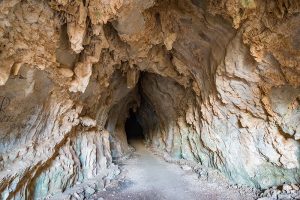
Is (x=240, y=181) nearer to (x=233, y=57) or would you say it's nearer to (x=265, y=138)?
(x=265, y=138)

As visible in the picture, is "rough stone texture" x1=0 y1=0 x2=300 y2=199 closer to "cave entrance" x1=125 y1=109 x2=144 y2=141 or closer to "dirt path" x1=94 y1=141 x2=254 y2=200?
"dirt path" x1=94 y1=141 x2=254 y2=200

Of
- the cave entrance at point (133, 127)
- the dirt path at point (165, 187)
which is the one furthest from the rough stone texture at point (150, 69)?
the cave entrance at point (133, 127)

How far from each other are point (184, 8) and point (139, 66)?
310cm

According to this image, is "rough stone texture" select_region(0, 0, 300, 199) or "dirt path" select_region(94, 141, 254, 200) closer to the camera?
"rough stone texture" select_region(0, 0, 300, 199)

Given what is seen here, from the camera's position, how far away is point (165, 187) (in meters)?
7.13

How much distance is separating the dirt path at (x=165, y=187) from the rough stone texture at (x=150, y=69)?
76cm

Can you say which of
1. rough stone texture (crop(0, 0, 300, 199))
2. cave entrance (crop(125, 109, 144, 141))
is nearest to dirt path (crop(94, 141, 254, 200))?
rough stone texture (crop(0, 0, 300, 199))

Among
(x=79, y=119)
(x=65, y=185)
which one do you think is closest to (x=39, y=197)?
(x=65, y=185)

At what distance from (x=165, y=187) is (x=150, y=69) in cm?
423

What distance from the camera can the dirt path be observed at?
645cm

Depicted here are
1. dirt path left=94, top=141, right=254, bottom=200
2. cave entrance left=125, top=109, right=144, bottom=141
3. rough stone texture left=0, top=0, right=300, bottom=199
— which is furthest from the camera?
cave entrance left=125, top=109, right=144, bottom=141

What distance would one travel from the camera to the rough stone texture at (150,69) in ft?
15.9

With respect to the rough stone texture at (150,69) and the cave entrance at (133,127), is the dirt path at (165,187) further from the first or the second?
the cave entrance at (133,127)

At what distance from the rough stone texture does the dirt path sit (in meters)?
0.76
